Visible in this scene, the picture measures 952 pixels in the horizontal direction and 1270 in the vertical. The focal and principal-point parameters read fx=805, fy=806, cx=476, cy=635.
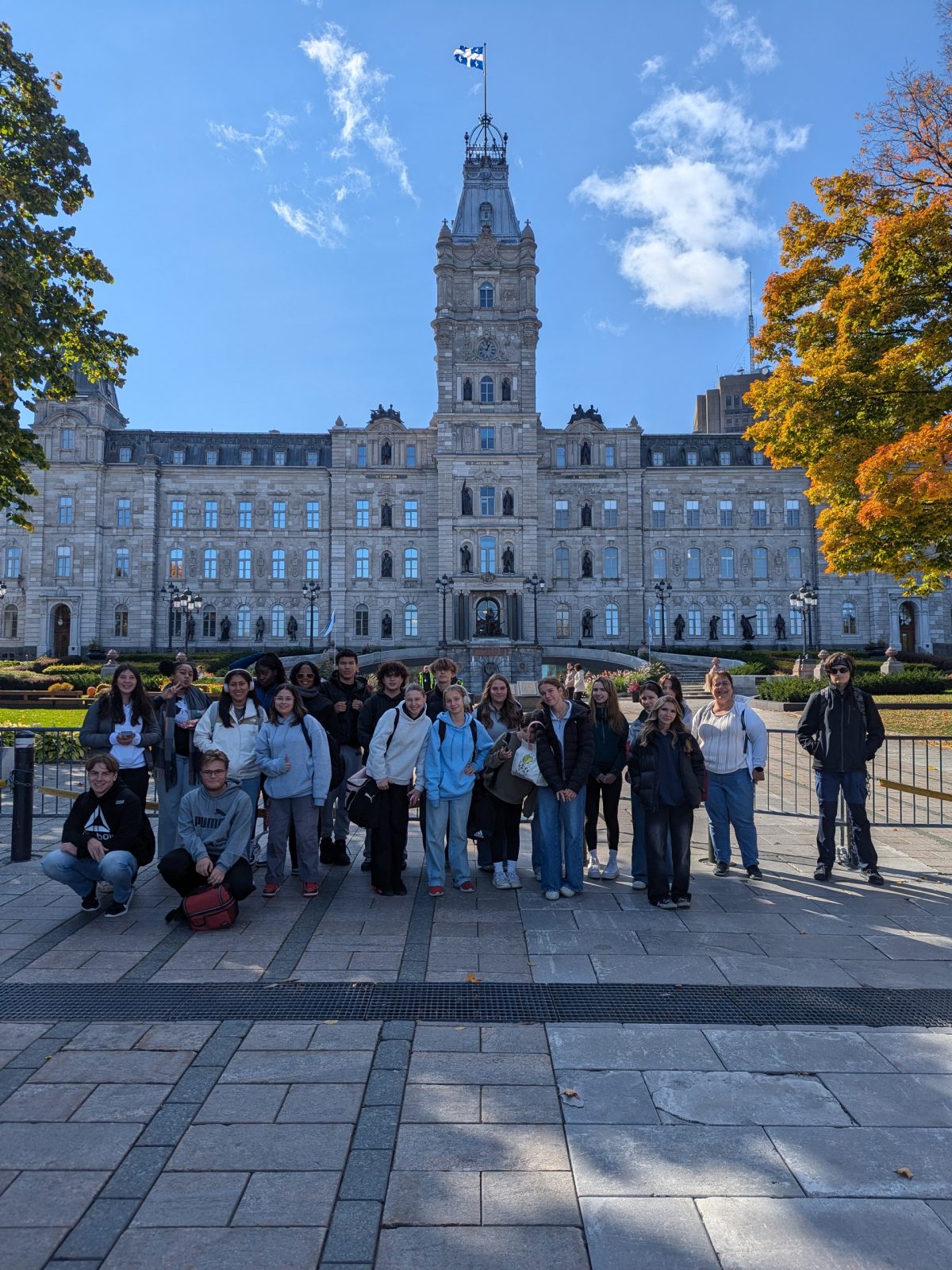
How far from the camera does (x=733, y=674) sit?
111 ft

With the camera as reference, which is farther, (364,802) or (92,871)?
(364,802)

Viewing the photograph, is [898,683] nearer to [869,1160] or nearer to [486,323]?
[869,1160]

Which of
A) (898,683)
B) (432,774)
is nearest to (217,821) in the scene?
(432,774)

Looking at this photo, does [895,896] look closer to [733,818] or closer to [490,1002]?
[733,818]

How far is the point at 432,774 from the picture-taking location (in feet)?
24.0

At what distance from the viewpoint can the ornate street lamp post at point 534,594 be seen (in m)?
46.2

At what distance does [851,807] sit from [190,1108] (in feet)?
21.2

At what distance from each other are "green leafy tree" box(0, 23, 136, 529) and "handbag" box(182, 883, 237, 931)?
37.7 feet

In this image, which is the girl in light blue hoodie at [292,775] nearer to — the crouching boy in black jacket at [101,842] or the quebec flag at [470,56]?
the crouching boy in black jacket at [101,842]

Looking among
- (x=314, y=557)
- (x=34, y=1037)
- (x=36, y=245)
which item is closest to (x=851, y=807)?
(x=34, y=1037)

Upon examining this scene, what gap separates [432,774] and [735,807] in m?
3.02

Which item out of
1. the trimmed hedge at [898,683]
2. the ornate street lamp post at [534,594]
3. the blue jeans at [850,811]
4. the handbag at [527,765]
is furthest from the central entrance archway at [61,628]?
the blue jeans at [850,811]

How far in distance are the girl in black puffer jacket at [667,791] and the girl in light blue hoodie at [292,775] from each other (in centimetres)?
287

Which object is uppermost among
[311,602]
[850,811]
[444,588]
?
[444,588]
